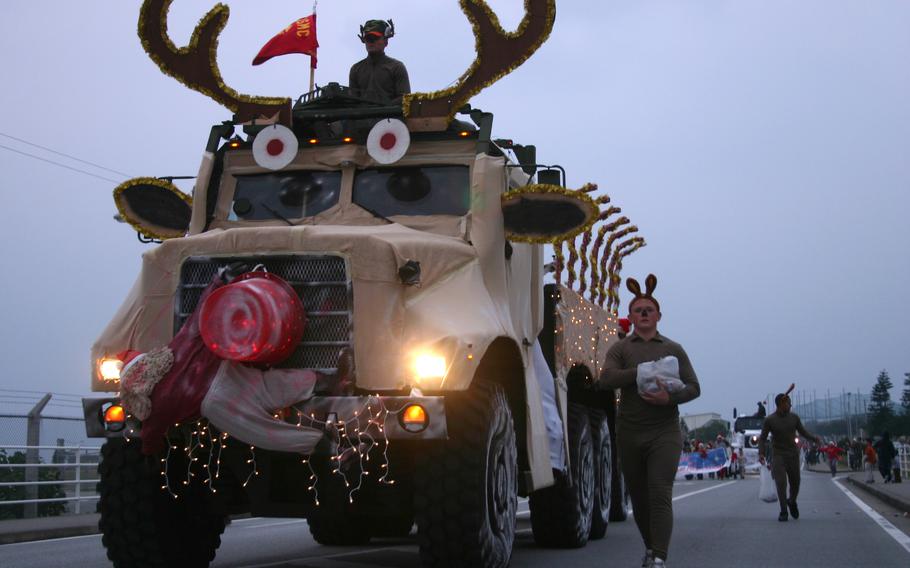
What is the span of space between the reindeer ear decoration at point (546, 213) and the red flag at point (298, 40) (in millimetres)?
3986

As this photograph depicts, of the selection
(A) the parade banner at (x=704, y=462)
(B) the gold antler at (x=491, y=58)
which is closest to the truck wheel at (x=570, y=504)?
(B) the gold antler at (x=491, y=58)

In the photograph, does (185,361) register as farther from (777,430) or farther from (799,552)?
(777,430)

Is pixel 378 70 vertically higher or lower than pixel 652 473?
higher

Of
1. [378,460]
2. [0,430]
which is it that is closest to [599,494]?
[378,460]

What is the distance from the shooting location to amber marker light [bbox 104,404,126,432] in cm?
674

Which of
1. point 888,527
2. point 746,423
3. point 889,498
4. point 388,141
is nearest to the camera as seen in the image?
point 388,141

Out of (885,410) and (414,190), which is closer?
(414,190)

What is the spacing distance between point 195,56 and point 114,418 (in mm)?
3558

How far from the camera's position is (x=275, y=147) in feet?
29.1

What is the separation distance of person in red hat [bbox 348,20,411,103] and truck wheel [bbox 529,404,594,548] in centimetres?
336

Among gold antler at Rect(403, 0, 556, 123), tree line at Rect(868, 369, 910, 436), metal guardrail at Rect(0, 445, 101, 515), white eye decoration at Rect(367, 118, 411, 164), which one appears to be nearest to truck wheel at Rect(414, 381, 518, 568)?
white eye decoration at Rect(367, 118, 411, 164)

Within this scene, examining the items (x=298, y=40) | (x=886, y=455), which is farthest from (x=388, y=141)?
(x=886, y=455)

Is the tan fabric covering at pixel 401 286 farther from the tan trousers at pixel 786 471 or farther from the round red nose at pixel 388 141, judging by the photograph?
the tan trousers at pixel 786 471

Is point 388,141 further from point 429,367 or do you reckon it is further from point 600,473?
point 600,473
